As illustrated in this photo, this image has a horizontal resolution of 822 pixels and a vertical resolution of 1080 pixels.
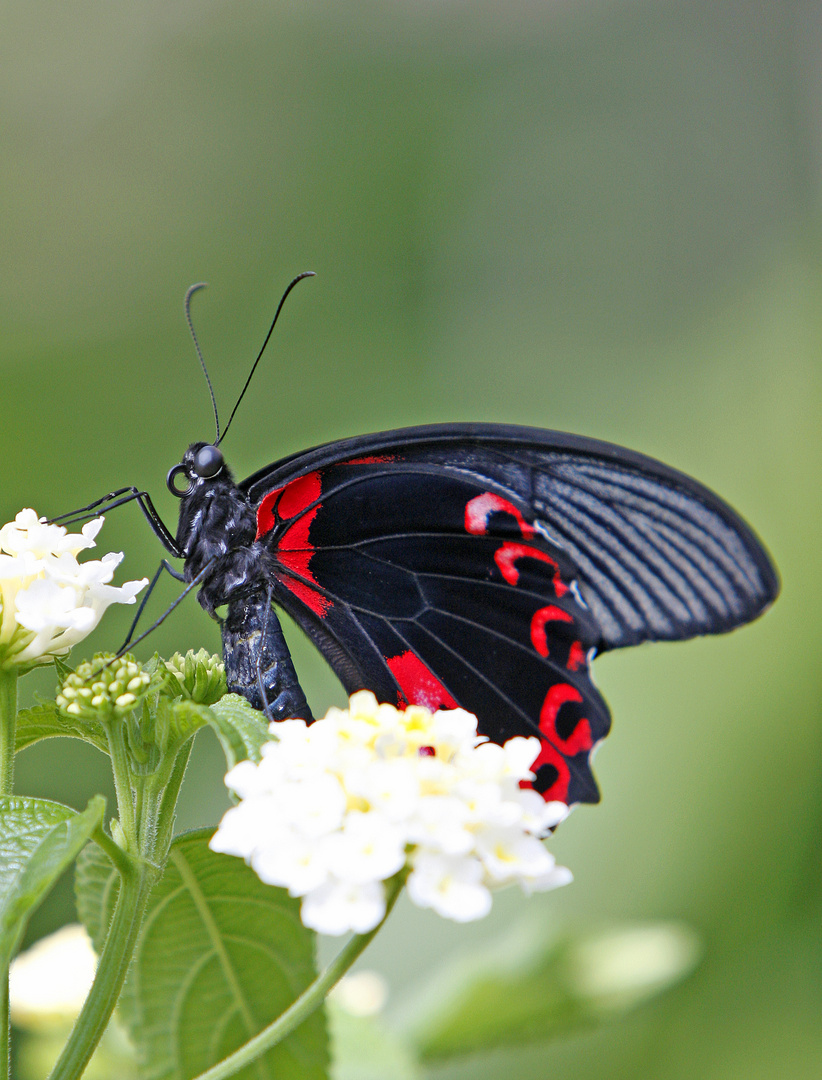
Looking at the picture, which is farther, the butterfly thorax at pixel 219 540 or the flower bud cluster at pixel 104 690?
the butterfly thorax at pixel 219 540

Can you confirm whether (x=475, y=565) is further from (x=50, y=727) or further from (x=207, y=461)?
(x=50, y=727)

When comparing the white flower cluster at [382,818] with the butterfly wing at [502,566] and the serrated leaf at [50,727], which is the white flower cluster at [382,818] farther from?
the butterfly wing at [502,566]

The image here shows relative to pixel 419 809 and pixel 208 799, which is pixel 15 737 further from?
pixel 208 799

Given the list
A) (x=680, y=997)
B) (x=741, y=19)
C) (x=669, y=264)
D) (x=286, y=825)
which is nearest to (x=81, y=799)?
(x=680, y=997)

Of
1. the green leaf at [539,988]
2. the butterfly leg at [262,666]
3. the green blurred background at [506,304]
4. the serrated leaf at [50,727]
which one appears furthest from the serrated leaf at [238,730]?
the green blurred background at [506,304]

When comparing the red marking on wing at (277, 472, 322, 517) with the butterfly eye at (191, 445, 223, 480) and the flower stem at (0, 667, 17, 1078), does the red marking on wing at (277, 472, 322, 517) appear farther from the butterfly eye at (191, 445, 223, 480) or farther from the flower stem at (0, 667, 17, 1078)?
the flower stem at (0, 667, 17, 1078)

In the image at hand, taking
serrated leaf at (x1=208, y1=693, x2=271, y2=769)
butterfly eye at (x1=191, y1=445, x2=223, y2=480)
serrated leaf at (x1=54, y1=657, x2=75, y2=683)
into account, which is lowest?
serrated leaf at (x1=208, y1=693, x2=271, y2=769)

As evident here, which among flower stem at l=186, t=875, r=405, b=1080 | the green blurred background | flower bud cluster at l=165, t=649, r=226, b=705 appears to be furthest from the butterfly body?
the green blurred background
